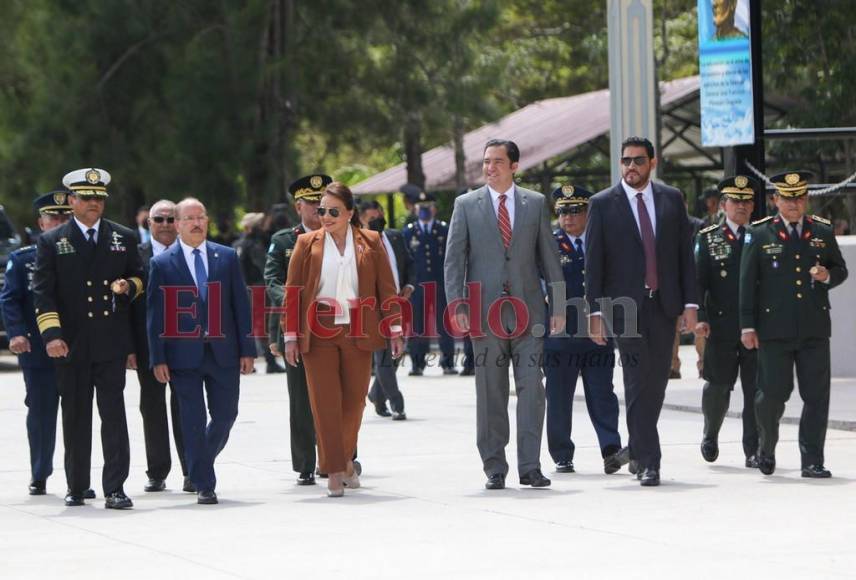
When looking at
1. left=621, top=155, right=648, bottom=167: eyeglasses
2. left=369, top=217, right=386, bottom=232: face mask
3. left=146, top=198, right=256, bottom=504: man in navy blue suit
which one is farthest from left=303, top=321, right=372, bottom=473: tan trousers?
left=369, top=217, right=386, bottom=232: face mask

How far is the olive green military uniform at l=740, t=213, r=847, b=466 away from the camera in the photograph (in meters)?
11.2

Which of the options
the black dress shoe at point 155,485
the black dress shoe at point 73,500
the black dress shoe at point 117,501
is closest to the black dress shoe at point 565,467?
the black dress shoe at point 155,485

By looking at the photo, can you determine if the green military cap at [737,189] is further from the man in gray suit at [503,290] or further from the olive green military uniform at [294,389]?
the olive green military uniform at [294,389]

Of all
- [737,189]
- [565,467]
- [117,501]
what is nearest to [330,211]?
[117,501]

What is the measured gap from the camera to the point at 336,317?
35.8 feet

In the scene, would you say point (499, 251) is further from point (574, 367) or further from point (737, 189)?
point (737, 189)

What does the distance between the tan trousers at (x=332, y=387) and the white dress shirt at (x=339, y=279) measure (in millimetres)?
151

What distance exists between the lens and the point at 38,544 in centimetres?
909

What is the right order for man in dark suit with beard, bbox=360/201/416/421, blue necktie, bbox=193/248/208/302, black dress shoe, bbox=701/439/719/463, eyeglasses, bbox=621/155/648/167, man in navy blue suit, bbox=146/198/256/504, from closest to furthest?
man in navy blue suit, bbox=146/198/256/504 → blue necktie, bbox=193/248/208/302 → eyeglasses, bbox=621/155/648/167 → black dress shoe, bbox=701/439/719/463 → man in dark suit with beard, bbox=360/201/416/421

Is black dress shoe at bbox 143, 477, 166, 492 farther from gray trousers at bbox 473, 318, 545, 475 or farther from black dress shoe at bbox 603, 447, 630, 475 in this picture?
black dress shoe at bbox 603, 447, 630, 475

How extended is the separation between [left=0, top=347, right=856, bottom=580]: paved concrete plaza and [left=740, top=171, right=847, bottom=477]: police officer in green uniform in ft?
1.32

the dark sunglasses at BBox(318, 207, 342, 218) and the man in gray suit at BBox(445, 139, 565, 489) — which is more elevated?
the dark sunglasses at BBox(318, 207, 342, 218)

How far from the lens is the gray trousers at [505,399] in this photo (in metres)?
11.0

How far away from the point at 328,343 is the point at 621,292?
1.88 meters
